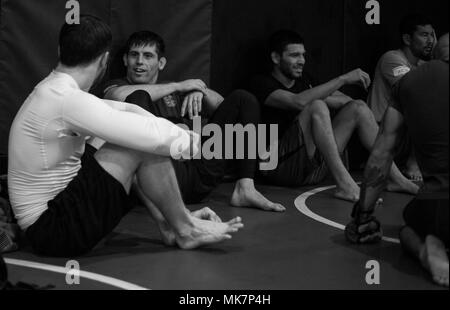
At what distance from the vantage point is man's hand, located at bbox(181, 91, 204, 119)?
5.04 m

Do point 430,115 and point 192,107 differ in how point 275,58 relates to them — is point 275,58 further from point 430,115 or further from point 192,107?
→ point 430,115

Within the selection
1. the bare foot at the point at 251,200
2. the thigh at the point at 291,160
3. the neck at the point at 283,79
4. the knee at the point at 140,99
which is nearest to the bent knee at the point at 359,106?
the thigh at the point at 291,160

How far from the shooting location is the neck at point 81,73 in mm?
3656

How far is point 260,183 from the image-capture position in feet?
20.2

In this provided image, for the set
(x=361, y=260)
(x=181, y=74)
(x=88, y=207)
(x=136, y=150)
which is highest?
(x=181, y=74)

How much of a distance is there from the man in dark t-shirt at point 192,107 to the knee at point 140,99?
15cm

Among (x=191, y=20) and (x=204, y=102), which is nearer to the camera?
(x=204, y=102)

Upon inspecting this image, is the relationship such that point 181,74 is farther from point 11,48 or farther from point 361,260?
point 361,260

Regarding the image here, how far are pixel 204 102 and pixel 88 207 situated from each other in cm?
193

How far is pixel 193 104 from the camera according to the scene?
16.7 feet

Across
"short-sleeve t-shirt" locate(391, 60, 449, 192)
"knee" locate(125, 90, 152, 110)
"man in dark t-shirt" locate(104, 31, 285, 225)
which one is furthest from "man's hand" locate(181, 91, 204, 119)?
"short-sleeve t-shirt" locate(391, 60, 449, 192)

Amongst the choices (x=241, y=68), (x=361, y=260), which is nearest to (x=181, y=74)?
(x=241, y=68)

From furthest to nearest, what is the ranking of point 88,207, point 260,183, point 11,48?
point 260,183 < point 11,48 < point 88,207

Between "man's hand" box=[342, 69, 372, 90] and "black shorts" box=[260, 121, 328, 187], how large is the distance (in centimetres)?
51
